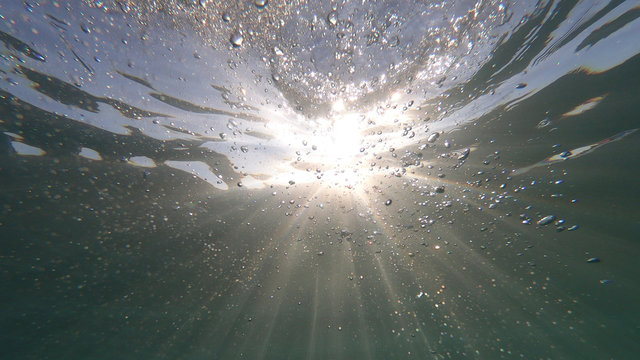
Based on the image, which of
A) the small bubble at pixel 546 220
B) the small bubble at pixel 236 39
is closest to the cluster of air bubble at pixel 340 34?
the small bubble at pixel 236 39

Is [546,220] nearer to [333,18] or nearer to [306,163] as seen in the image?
[306,163]

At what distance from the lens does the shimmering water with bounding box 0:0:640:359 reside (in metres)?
5.49

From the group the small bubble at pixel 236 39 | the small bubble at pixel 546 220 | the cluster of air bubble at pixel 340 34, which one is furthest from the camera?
the small bubble at pixel 546 220

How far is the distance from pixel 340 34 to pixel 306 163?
587cm

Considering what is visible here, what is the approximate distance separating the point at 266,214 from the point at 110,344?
19.6 meters

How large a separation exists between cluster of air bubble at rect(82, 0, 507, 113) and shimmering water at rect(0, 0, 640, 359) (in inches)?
1.6

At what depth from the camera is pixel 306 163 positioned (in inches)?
419

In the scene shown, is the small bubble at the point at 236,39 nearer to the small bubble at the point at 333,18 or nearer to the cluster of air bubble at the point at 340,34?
the cluster of air bubble at the point at 340,34

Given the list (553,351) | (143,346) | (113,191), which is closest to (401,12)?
(113,191)

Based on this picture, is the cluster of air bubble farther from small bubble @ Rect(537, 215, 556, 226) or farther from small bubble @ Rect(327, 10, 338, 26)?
small bubble @ Rect(537, 215, 556, 226)

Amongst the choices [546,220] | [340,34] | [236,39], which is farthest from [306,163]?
[546,220]

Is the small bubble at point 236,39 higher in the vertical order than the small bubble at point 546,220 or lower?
lower

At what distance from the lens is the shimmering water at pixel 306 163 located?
18.0ft

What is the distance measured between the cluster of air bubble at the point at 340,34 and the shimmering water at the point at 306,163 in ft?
0.13
